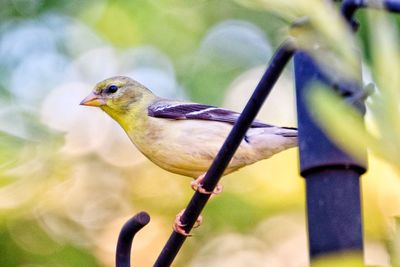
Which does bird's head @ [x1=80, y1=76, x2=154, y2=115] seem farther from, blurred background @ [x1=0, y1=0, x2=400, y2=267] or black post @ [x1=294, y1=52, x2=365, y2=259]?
black post @ [x1=294, y1=52, x2=365, y2=259]

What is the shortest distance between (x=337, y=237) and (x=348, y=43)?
470mm

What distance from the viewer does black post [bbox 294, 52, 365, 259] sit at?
91 cm

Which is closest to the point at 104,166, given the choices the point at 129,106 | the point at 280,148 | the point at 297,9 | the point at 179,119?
the point at 129,106

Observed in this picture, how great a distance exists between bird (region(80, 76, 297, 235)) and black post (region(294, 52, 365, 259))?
135 cm

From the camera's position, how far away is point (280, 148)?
248 cm

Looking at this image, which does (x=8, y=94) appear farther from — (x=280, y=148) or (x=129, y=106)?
(x=280, y=148)

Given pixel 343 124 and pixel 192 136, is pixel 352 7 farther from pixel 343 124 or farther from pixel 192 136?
pixel 192 136

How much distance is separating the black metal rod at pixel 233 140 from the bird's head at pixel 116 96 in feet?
6.11

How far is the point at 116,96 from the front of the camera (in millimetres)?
3225

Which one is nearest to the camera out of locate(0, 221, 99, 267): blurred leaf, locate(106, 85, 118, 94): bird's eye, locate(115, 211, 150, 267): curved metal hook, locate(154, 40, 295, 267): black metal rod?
locate(154, 40, 295, 267): black metal rod

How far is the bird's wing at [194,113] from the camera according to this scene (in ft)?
8.87

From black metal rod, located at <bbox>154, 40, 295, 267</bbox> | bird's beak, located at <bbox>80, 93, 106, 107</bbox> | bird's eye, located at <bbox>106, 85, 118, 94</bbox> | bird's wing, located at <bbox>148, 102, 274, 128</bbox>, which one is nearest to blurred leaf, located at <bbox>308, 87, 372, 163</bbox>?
black metal rod, located at <bbox>154, 40, 295, 267</bbox>

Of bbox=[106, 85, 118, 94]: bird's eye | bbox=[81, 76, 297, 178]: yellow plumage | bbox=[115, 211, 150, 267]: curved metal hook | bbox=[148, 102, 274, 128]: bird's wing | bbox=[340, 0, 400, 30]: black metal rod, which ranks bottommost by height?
bbox=[115, 211, 150, 267]: curved metal hook

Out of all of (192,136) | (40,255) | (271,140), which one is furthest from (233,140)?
(40,255)
